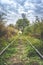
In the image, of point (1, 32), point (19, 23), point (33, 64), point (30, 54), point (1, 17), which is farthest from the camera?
point (19, 23)

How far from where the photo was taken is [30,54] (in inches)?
339

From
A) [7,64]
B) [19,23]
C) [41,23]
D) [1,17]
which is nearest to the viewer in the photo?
[7,64]

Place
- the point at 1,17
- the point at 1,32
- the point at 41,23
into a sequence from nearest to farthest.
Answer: the point at 1,32
the point at 1,17
the point at 41,23

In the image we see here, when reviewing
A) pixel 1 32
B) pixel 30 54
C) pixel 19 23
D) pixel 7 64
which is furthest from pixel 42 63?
pixel 19 23

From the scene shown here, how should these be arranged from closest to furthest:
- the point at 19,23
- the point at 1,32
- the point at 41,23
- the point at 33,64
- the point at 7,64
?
the point at 33,64, the point at 7,64, the point at 1,32, the point at 41,23, the point at 19,23

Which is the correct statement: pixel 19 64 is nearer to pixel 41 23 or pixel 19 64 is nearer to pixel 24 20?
pixel 41 23

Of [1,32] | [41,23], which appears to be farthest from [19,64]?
[41,23]

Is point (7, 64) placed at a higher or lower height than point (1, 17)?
lower

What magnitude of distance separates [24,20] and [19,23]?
1638mm

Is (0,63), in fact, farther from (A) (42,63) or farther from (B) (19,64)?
(A) (42,63)

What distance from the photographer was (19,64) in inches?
249

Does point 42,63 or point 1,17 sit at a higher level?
point 1,17

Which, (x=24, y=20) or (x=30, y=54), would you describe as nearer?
(x=30, y=54)

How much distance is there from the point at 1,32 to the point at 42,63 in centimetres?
1239
